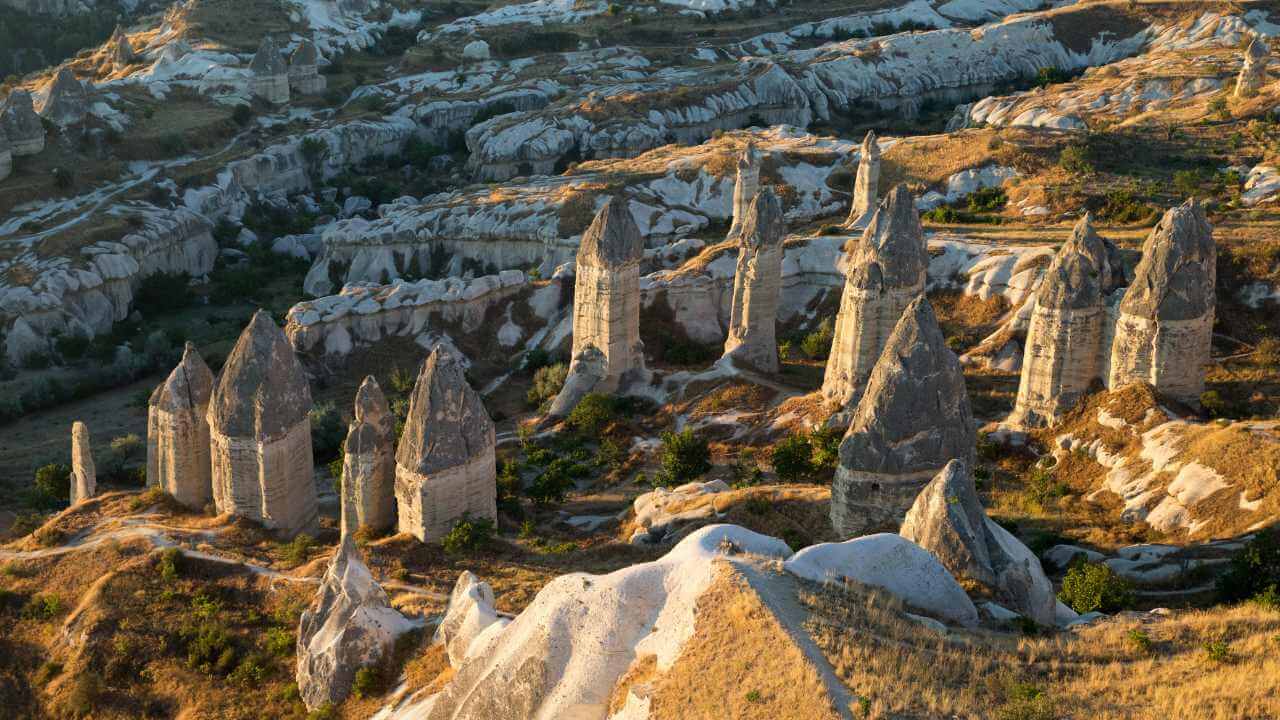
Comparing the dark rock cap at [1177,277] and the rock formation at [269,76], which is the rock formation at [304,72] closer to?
the rock formation at [269,76]

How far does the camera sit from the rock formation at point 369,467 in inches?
1339

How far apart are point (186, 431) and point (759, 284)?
22263 millimetres

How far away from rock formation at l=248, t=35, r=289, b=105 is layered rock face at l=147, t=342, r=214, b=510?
72.7m

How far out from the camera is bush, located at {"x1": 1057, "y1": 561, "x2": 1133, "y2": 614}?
2434 centimetres

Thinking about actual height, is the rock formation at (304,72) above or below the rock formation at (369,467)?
above

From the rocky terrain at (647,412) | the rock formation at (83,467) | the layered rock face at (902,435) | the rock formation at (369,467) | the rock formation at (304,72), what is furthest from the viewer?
the rock formation at (304,72)

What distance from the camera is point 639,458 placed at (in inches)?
1636

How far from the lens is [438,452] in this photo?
1281 inches

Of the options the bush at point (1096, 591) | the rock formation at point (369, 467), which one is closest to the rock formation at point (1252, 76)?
the bush at point (1096, 591)

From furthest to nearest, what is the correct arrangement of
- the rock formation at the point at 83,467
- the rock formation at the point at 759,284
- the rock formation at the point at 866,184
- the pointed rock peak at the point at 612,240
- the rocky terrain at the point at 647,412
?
the rock formation at the point at 866,184
the rock formation at the point at 759,284
the pointed rock peak at the point at 612,240
the rock formation at the point at 83,467
the rocky terrain at the point at 647,412

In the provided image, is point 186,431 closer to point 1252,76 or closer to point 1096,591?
point 1096,591

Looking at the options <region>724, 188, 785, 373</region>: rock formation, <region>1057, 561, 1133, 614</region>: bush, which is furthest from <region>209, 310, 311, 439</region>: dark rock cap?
<region>1057, 561, 1133, 614</region>: bush

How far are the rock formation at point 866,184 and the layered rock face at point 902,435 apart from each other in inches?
1197

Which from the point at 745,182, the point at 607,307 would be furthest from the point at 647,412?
the point at 745,182
